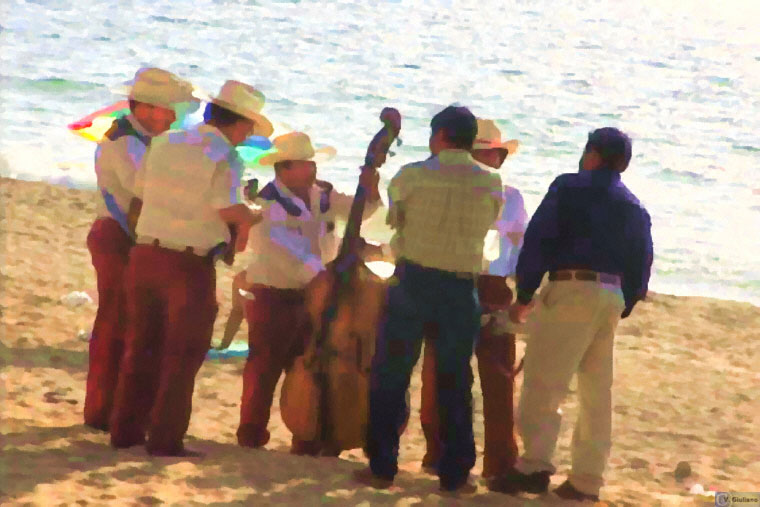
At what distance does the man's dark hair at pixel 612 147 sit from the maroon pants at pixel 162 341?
5.52 ft

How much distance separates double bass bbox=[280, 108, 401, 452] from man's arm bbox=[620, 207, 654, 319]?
1.03 metres

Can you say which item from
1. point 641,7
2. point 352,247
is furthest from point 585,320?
point 641,7

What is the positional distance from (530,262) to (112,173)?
1921 millimetres

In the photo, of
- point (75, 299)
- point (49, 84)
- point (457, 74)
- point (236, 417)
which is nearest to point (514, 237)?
point (236, 417)

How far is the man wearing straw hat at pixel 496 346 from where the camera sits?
202 inches

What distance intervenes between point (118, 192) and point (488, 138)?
1.69 meters

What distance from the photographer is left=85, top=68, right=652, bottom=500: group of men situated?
15.2 ft

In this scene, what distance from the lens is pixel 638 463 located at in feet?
22.0

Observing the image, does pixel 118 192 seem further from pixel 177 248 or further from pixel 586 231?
pixel 586 231

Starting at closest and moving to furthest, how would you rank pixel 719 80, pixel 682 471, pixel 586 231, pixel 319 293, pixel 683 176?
pixel 586 231, pixel 319 293, pixel 682 471, pixel 683 176, pixel 719 80

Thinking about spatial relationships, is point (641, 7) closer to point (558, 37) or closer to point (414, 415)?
point (558, 37)

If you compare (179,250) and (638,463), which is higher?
(179,250)

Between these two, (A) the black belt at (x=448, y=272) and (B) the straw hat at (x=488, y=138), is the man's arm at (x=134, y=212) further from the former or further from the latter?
(B) the straw hat at (x=488, y=138)

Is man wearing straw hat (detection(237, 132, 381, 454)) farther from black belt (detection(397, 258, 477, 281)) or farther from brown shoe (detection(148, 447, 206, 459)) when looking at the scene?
black belt (detection(397, 258, 477, 281))
